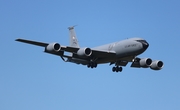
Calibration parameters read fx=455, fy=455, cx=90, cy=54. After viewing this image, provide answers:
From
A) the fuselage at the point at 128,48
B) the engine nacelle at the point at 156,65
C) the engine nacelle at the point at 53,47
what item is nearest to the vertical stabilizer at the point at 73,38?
the fuselage at the point at 128,48

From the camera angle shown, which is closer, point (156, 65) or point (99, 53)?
point (99, 53)

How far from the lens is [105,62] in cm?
6550

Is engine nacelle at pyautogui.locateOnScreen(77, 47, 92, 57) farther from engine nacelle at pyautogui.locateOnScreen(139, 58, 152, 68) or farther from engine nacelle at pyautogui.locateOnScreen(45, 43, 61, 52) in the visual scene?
engine nacelle at pyautogui.locateOnScreen(139, 58, 152, 68)

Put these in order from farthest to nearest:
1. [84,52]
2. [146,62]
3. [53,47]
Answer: [146,62]
[84,52]
[53,47]

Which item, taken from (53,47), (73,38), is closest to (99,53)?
(53,47)

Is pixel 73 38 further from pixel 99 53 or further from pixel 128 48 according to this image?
pixel 128 48

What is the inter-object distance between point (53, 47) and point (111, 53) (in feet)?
26.5

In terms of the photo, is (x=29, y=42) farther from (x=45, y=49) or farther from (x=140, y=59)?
(x=140, y=59)

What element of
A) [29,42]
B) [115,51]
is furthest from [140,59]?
[29,42]

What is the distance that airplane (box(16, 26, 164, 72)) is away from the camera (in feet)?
201

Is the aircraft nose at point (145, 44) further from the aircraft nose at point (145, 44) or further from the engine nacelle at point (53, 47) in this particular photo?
the engine nacelle at point (53, 47)

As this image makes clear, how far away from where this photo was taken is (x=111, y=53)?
206 ft

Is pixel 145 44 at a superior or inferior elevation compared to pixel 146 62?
superior

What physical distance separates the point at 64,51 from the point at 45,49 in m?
2.85
